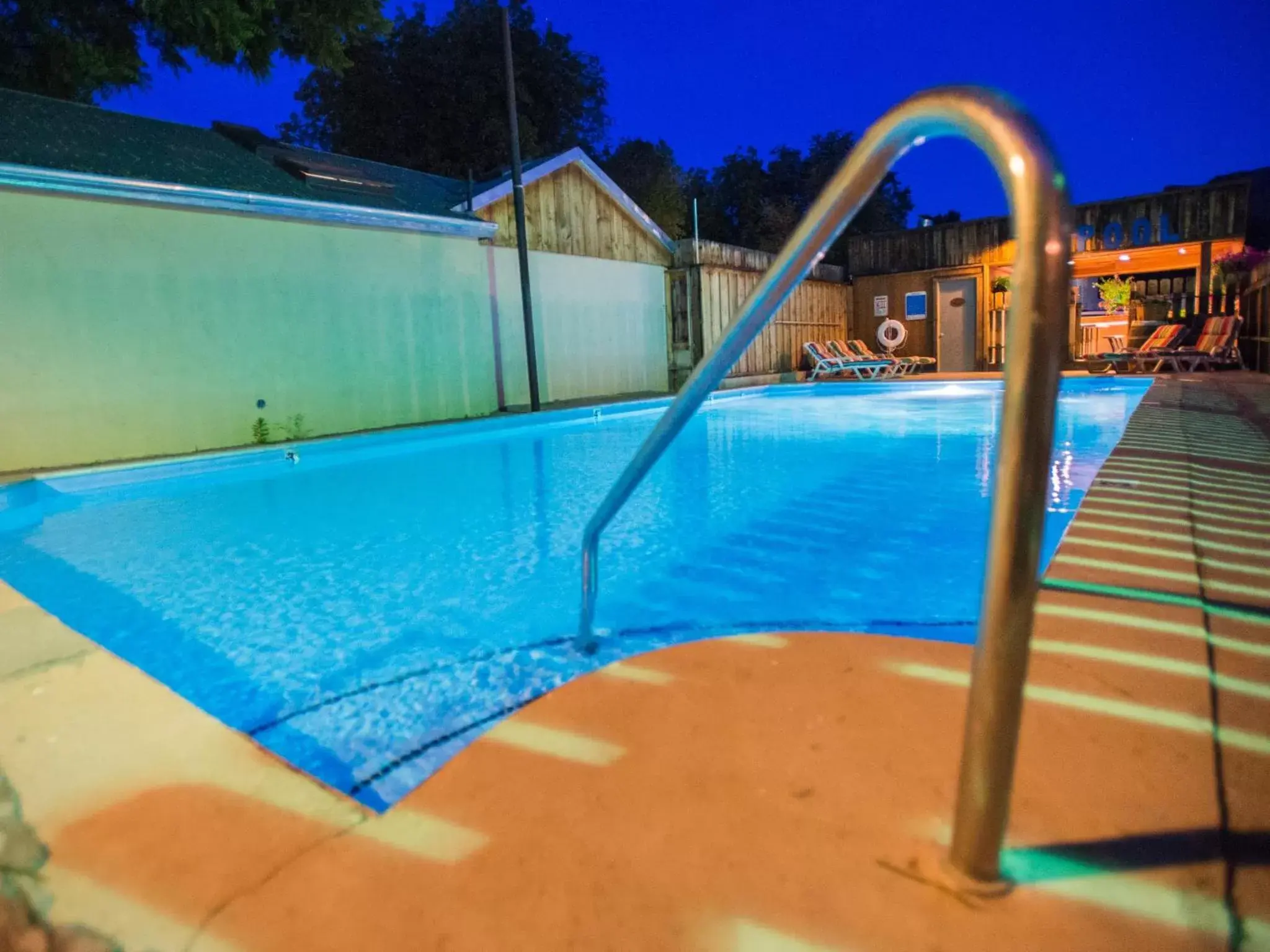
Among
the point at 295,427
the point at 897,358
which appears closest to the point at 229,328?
the point at 295,427

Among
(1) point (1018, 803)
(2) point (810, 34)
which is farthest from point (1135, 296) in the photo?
(2) point (810, 34)

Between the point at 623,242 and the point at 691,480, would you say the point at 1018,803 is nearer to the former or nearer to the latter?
the point at 691,480

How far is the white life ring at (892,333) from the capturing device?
16672mm

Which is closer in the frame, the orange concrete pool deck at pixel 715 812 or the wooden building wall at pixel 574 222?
the orange concrete pool deck at pixel 715 812

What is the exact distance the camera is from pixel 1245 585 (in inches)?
74.9

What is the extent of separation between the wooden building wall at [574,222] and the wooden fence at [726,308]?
732 mm

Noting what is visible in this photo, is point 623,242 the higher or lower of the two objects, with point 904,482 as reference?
higher

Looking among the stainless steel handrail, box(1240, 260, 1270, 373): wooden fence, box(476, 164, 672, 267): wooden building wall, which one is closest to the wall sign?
box(1240, 260, 1270, 373): wooden fence

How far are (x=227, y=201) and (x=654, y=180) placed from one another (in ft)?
49.8

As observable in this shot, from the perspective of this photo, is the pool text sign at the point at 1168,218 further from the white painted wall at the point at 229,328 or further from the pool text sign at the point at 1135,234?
the white painted wall at the point at 229,328

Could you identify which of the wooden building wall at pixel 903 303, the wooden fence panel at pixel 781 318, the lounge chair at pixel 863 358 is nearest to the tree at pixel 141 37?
the wooden fence panel at pixel 781 318

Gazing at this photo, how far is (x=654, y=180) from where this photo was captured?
2062cm

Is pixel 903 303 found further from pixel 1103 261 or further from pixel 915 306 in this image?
pixel 1103 261

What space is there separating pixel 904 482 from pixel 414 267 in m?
6.96
